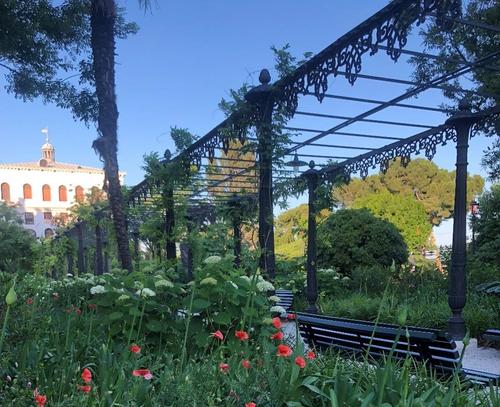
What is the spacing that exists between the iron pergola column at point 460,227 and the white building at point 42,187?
4232 centimetres

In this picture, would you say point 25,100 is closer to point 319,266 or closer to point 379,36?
point 379,36

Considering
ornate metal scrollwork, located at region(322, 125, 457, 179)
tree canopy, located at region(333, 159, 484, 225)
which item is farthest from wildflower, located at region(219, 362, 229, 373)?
A: tree canopy, located at region(333, 159, 484, 225)

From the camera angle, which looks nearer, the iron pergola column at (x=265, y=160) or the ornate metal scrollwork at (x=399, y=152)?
the iron pergola column at (x=265, y=160)

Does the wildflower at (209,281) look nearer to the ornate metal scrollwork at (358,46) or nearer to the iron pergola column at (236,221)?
the ornate metal scrollwork at (358,46)

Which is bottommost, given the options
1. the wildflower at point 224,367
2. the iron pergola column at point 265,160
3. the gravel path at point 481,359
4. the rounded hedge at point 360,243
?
the gravel path at point 481,359

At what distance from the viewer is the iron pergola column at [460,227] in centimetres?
507

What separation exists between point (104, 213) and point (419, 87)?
362 inches

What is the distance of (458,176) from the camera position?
5.22 meters

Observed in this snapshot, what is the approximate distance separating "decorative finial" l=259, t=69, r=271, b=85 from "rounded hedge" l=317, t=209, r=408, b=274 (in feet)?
17.5

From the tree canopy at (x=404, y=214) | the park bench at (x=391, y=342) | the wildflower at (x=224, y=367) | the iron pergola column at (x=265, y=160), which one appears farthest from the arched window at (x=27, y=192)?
the wildflower at (x=224, y=367)

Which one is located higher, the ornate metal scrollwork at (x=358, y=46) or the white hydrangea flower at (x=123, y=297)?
A: the ornate metal scrollwork at (x=358, y=46)

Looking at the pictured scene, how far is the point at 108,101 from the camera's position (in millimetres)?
6387

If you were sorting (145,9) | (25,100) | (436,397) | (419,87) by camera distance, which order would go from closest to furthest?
(436,397) < (419,87) < (145,9) < (25,100)

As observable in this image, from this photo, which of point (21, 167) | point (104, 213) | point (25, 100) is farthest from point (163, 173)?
point (21, 167)
